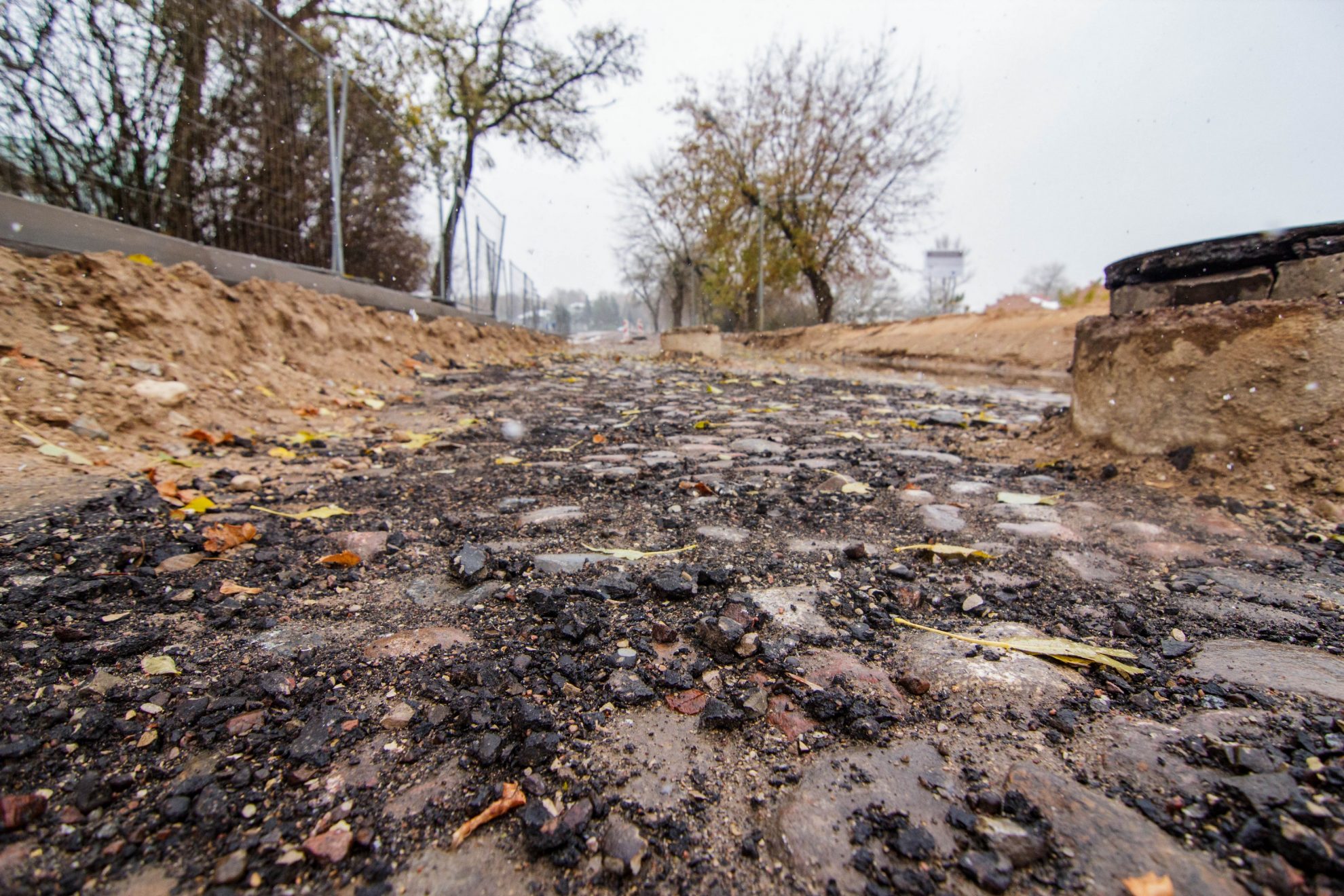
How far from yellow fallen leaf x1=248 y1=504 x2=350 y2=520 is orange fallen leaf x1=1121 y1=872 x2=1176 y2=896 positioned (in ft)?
7.32

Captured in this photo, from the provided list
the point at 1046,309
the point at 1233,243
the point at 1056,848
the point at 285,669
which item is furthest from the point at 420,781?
the point at 1046,309

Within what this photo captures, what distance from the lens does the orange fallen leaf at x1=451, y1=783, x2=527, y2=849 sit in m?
0.85

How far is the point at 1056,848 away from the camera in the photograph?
0.82 meters

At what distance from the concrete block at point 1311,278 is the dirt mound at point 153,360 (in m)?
4.58

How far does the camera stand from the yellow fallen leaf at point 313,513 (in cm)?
207

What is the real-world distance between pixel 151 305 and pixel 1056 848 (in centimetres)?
425

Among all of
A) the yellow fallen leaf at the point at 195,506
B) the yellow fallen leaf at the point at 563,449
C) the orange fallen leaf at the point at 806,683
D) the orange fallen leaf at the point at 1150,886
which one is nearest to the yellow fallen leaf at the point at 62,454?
the yellow fallen leaf at the point at 195,506

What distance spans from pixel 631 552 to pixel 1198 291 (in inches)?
110

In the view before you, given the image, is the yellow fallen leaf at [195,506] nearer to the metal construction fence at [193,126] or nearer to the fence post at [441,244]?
the metal construction fence at [193,126]

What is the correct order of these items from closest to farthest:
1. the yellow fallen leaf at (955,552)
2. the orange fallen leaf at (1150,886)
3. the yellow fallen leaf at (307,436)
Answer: the orange fallen leaf at (1150,886) → the yellow fallen leaf at (955,552) → the yellow fallen leaf at (307,436)

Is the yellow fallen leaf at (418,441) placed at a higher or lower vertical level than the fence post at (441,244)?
lower

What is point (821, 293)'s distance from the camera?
22906 millimetres

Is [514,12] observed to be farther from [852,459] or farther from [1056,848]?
[1056,848]

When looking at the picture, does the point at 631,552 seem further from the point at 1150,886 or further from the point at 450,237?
the point at 450,237
